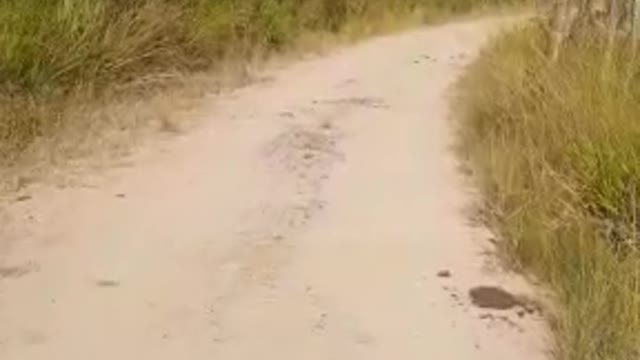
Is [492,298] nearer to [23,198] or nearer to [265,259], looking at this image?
[265,259]

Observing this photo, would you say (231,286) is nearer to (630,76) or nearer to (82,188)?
(82,188)

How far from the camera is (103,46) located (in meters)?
7.61

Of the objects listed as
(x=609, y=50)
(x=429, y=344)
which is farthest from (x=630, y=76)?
(x=429, y=344)

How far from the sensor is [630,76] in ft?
18.7

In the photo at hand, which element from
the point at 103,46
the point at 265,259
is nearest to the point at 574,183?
the point at 265,259

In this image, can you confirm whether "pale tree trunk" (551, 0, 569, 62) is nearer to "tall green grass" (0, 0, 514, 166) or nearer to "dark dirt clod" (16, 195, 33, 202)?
"tall green grass" (0, 0, 514, 166)

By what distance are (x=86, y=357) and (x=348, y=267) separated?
1.27 m

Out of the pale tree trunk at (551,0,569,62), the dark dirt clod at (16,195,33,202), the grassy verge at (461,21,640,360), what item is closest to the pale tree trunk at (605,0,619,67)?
the grassy verge at (461,21,640,360)

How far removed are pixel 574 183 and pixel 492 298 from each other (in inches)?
35.3

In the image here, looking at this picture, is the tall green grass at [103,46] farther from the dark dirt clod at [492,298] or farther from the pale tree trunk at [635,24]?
the pale tree trunk at [635,24]

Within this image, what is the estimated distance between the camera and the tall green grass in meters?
6.51

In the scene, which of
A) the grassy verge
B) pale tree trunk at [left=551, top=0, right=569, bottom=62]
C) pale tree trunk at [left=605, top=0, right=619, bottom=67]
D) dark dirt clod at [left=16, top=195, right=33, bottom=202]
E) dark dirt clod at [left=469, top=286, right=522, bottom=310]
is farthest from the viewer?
pale tree trunk at [left=551, top=0, right=569, bottom=62]

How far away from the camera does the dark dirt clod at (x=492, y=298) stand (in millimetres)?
4207

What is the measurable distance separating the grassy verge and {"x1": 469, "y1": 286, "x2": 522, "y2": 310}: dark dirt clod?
0.17 m
